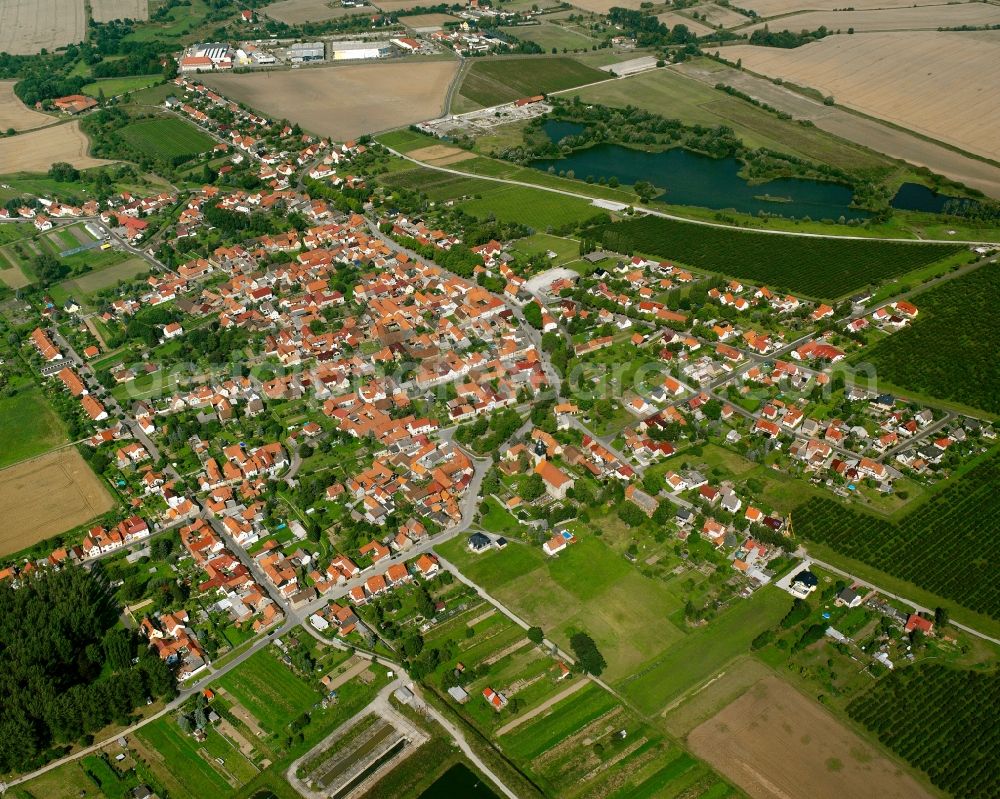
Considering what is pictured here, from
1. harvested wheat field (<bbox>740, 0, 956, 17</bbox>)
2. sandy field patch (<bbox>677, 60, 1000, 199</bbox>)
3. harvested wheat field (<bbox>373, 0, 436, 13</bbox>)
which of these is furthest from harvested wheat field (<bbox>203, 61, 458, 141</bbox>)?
harvested wheat field (<bbox>740, 0, 956, 17</bbox>)

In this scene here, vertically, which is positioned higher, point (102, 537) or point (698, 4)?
point (698, 4)

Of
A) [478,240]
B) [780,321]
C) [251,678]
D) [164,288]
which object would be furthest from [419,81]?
[251,678]

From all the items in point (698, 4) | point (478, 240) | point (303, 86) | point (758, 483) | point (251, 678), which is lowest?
point (251, 678)

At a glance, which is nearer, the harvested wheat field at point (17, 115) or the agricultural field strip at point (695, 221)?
the agricultural field strip at point (695, 221)

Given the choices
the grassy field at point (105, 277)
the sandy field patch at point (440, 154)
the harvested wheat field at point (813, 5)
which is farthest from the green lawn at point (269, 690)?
the harvested wheat field at point (813, 5)

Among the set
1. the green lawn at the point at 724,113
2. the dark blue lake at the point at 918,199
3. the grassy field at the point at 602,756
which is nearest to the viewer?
the grassy field at the point at 602,756

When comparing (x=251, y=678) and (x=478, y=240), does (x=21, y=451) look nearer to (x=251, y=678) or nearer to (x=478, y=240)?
(x=251, y=678)

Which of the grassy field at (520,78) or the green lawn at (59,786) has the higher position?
the grassy field at (520,78)

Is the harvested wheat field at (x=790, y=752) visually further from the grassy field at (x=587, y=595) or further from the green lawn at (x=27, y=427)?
the green lawn at (x=27, y=427)
